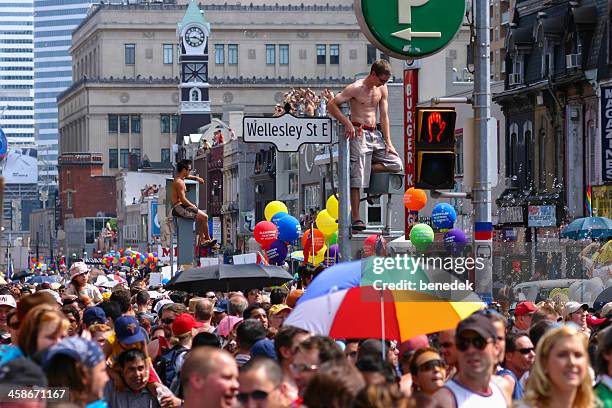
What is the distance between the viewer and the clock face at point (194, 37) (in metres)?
138

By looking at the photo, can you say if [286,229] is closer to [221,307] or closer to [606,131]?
[221,307]

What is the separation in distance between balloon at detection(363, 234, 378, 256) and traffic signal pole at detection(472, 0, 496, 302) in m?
2.07

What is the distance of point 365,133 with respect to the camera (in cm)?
1627

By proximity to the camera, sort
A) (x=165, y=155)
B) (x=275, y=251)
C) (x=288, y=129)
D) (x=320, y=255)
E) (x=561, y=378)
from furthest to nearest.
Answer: (x=165, y=155) → (x=320, y=255) → (x=275, y=251) → (x=288, y=129) → (x=561, y=378)

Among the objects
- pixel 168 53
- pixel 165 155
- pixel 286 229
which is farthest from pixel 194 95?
pixel 286 229

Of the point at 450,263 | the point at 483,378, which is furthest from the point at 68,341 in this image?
the point at 450,263

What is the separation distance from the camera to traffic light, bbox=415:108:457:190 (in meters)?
15.1

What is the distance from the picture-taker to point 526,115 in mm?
51688

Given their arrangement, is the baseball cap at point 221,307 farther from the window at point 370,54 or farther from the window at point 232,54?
the window at point 232,54

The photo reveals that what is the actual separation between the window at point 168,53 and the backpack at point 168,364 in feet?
474

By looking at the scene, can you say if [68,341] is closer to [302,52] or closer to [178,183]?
[178,183]

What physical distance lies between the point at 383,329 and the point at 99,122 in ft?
486

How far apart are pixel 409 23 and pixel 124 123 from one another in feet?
469

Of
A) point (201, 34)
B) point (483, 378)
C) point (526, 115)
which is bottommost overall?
point (483, 378)
